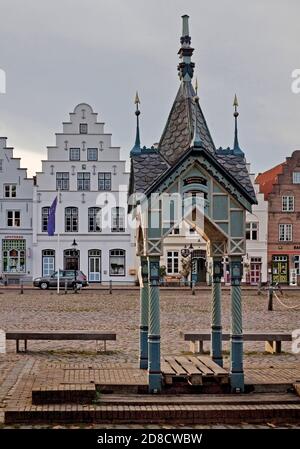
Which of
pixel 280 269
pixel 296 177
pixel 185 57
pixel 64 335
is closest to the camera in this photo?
pixel 185 57

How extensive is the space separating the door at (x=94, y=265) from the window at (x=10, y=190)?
7392mm

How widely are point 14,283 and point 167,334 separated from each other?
124 ft

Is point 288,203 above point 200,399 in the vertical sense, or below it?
above

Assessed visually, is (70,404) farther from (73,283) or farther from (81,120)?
(81,120)

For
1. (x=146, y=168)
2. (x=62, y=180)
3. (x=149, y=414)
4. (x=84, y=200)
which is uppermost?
(x=62, y=180)

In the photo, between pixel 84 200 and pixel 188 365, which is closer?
pixel 188 365

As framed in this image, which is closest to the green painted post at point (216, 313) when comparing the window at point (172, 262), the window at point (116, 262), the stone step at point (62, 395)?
the stone step at point (62, 395)

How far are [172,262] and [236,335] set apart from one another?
46.9 meters

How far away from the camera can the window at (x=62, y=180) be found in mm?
55500

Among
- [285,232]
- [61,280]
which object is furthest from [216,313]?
[285,232]

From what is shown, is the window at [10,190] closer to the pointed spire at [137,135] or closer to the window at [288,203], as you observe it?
the window at [288,203]

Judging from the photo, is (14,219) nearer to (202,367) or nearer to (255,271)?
(255,271)

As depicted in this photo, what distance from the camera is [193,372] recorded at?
31.0ft

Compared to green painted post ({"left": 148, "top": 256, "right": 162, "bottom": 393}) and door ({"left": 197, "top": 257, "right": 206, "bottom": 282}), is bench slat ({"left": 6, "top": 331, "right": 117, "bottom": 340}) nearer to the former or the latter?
green painted post ({"left": 148, "top": 256, "right": 162, "bottom": 393})
